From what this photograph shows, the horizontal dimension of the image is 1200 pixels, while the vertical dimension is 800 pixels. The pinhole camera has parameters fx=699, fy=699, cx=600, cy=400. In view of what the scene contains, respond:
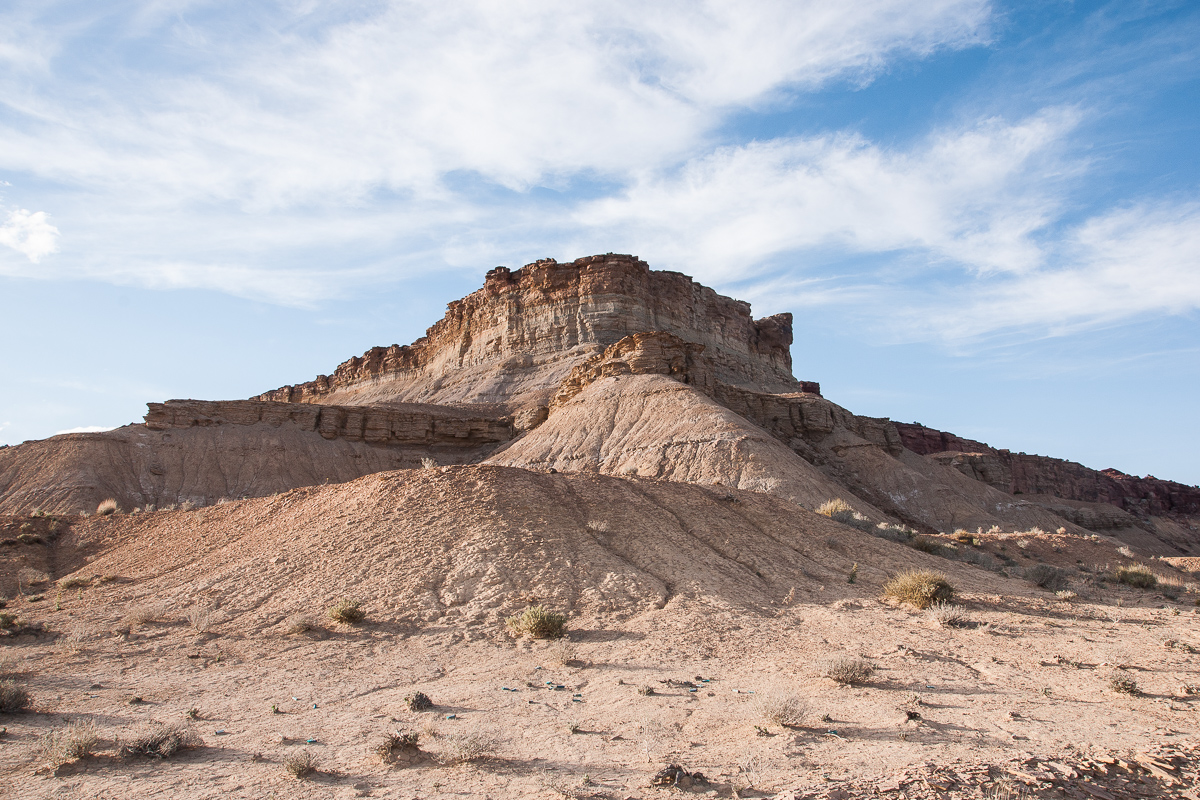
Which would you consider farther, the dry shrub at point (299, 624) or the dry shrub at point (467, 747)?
the dry shrub at point (299, 624)

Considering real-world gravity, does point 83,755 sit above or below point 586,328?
below

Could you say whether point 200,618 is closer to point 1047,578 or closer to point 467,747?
point 467,747

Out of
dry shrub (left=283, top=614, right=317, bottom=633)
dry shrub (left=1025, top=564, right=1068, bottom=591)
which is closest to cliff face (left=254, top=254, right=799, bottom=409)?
dry shrub (left=1025, top=564, right=1068, bottom=591)

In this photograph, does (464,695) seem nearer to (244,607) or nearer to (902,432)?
(244,607)

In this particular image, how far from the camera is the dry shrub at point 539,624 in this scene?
10.8 meters

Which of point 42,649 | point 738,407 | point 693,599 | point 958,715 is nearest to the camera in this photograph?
point 958,715

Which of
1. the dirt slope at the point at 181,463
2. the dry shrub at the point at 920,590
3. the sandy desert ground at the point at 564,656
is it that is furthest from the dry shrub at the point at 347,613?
the dirt slope at the point at 181,463

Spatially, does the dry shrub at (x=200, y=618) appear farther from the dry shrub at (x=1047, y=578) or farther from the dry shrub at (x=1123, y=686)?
the dry shrub at (x=1047, y=578)

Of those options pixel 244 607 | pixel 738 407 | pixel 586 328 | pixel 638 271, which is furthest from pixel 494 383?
pixel 244 607

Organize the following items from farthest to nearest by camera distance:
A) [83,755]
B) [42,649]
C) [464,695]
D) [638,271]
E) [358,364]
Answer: [358,364]
[638,271]
[42,649]
[464,695]
[83,755]

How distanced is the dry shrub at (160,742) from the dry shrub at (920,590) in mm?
11778

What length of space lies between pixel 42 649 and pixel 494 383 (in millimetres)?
54384

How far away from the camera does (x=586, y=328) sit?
65.0 m

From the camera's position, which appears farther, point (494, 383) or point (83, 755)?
point (494, 383)
